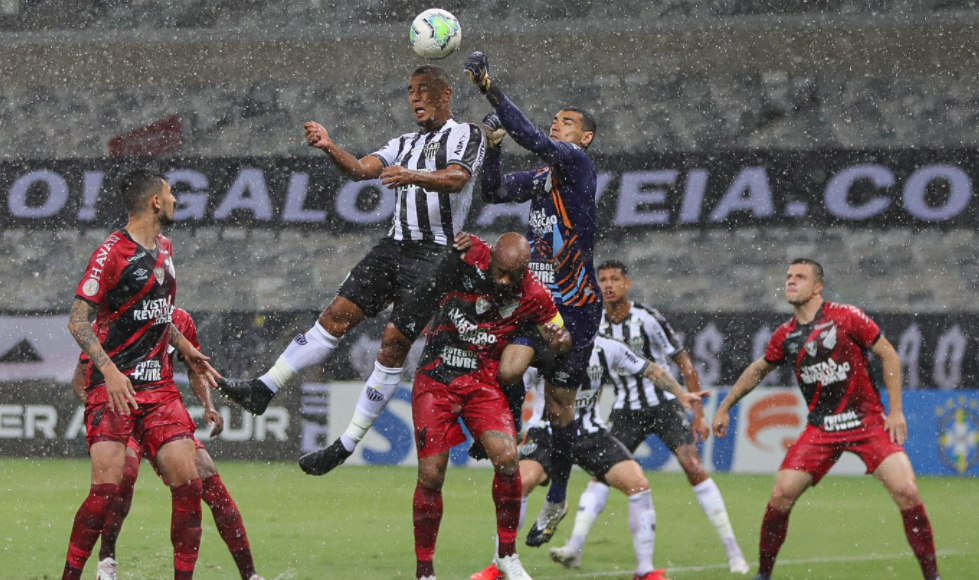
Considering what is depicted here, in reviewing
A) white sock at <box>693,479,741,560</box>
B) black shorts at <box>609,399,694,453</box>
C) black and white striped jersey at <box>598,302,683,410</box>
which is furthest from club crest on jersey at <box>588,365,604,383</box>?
white sock at <box>693,479,741,560</box>

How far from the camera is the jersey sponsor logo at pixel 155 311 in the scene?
6.15 m

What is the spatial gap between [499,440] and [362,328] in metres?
9.19

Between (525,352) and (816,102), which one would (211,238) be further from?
(525,352)

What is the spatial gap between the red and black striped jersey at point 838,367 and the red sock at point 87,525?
151 inches

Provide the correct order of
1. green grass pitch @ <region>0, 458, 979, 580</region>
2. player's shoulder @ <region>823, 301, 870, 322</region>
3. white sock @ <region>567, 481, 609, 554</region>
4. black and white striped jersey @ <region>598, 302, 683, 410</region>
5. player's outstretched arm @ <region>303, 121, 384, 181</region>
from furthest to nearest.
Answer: black and white striped jersey @ <region>598, 302, 683, 410</region> < white sock @ <region>567, 481, 609, 554</region> < green grass pitch @ <region>0, 458, 979, 580</region> < player's shoulder @ <region>823, 301, 870, 322</region> < player's outstretched arm @ <region>303, 121, 384, 181</region>

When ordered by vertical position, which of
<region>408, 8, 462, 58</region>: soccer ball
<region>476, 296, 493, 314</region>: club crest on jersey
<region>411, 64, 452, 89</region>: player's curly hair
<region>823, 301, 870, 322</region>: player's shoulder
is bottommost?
<region>476, 296, 493, 314</region>: club crest on jersey

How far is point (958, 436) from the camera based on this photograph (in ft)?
46.2

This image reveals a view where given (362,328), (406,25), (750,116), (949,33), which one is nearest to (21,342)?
(362,328)

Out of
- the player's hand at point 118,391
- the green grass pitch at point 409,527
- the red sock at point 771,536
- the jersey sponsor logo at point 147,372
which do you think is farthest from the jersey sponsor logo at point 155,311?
the red sock at point 771,536

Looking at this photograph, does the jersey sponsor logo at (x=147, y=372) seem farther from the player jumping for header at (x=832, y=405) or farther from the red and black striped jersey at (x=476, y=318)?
the player jumping for header at (x=832, y=405)

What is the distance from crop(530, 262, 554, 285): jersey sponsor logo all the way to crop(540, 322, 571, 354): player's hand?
0.38 metres

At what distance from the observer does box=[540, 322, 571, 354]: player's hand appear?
22.5 feet

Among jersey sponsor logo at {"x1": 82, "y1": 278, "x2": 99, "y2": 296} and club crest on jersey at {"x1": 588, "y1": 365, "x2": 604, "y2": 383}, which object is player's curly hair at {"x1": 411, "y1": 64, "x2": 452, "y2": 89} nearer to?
jersey sponsor logo at {"x1": 82, "y1": 278, "x2": 99, "y2": 296}

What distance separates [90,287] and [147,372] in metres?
0.51
